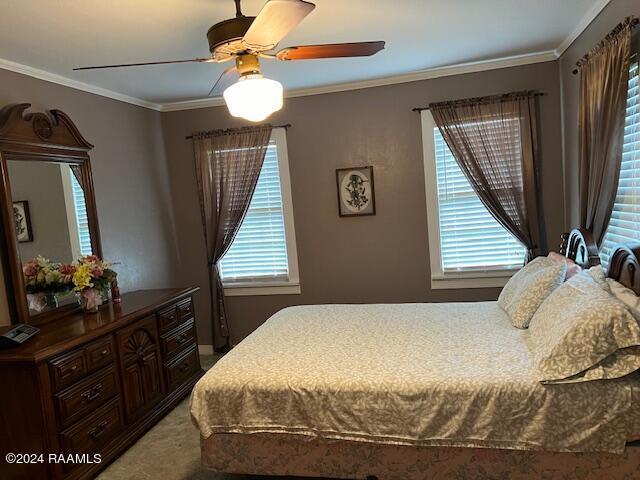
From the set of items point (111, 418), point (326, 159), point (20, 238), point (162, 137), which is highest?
point (162, 137)

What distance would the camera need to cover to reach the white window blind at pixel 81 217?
11.2 ft

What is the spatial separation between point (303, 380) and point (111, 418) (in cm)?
145

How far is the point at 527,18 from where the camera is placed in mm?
2930

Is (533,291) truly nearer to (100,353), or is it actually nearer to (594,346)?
(594,346)

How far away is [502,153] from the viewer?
392 centimetres

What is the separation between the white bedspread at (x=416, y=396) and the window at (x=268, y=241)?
6.16ft

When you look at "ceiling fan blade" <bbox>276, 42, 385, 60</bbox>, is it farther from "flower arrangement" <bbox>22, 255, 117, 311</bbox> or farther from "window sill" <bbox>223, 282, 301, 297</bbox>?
"window sill" <bbox>223, 282, 301, 297</bbox>

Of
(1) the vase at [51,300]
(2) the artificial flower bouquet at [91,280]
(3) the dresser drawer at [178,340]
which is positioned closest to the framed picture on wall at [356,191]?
(3) the dresser drawer at [178,340]

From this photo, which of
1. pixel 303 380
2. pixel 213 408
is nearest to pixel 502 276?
pixel 303 380

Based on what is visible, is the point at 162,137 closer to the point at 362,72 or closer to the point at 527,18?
the point at 362,72

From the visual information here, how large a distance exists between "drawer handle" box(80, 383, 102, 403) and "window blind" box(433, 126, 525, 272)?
295 centimetres

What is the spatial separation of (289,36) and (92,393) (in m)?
2.47

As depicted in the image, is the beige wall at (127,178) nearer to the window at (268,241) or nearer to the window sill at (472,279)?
the window at (268,241)

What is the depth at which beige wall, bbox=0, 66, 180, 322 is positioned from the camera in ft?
11.7
